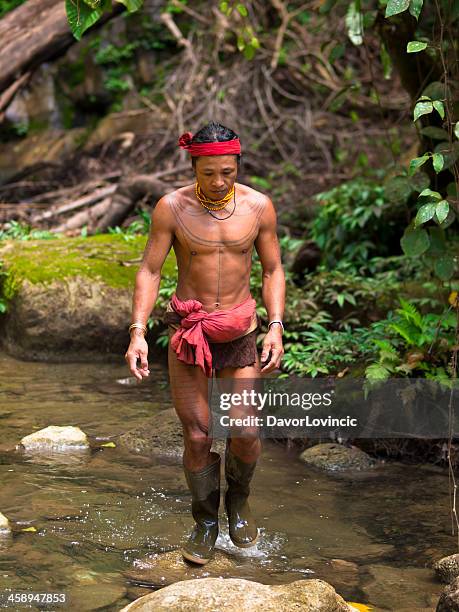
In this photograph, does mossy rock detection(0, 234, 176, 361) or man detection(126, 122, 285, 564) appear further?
mossy rock detection(0, 234, 176, 361)

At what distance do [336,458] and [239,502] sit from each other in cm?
147

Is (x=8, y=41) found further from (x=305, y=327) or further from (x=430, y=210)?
(x=430, y=210)

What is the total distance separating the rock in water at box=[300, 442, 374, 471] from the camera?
5.47 metres

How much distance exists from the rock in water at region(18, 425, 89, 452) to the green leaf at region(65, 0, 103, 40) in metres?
2.49

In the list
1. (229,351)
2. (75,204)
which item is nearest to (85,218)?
(75,204)

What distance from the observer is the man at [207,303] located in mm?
3906

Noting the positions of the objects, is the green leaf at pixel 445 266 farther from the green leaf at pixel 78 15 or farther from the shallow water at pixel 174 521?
the green leaf at pixel 78 15

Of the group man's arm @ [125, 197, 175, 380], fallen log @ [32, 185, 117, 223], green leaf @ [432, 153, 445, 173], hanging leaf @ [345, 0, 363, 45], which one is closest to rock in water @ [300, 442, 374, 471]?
man's arm @ [125, 197, 175, 380]

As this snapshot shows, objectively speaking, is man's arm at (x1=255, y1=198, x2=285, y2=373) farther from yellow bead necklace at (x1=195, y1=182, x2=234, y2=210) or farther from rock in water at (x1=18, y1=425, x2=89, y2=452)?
rock in water at (x1=18, y1=425, x2=89, y2=452)

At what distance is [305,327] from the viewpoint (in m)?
6.98

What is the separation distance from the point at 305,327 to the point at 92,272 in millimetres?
2159

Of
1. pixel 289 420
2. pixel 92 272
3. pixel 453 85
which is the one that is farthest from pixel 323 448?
pixel 92 272

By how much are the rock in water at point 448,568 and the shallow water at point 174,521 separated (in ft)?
0.21

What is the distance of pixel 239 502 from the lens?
4.18 meters
